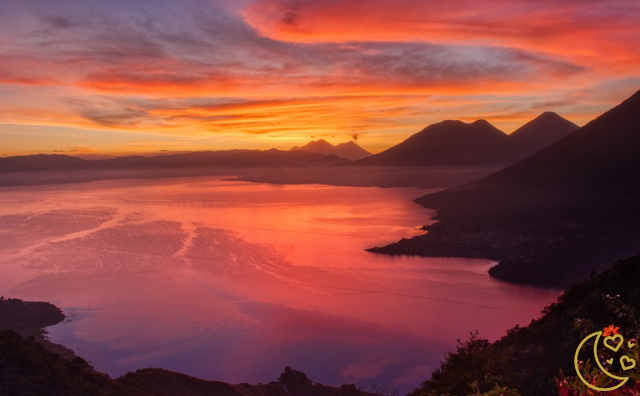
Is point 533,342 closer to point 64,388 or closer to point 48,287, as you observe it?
point 64,388

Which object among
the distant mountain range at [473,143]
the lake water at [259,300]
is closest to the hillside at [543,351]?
the lake water at [259,300]

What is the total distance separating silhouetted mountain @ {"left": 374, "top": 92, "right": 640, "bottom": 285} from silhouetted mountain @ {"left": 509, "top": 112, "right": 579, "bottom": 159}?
342 feet

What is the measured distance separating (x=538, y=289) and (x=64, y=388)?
2175 cm

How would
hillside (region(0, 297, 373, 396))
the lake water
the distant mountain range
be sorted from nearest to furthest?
1. hillside (region(0, 297, 373, 396))
2. the lake water
3. the distant mountain range

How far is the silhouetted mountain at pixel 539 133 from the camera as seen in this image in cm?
15425

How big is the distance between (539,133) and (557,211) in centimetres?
13306

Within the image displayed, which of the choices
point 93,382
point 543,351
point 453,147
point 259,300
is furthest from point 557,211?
point 453,147

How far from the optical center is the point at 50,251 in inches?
1342

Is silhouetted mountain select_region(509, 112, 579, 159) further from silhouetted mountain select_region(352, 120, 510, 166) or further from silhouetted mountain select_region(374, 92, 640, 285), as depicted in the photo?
silhouetted mountain select_region(374, 92, 640, 285)

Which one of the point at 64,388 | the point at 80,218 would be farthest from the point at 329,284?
the point at 80,218

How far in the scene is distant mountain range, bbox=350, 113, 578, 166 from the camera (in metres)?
154

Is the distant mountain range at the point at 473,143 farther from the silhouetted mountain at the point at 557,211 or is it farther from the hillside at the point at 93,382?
the hillside at the point at 93,382

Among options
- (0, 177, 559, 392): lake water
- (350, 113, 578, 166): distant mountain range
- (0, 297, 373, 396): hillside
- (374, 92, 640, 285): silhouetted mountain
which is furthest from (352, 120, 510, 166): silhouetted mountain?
(0, 297, 373, 396): hillside

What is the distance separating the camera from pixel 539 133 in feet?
528
